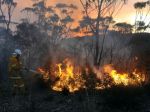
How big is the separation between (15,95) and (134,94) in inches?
225

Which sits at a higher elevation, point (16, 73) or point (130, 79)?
point (16, 73)

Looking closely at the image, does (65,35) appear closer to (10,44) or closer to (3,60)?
(10,44)

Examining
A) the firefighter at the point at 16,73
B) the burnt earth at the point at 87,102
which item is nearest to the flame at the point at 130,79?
the burnt earth at the point at 87,102

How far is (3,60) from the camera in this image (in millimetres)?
26297

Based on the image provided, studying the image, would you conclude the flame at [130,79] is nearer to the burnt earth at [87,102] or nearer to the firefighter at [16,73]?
the burnt earth at [87,102]

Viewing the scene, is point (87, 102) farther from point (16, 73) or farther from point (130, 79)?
point (16, 73)

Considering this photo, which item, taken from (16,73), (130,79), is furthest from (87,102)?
(16,73)

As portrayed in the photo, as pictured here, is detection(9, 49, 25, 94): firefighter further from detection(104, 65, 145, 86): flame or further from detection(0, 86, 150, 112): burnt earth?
detection(104, 65, 145, 86): flame

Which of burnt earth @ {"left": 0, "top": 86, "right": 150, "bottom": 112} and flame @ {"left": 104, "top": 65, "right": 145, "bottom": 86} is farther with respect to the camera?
flame @ {"left": 104, "top": 65, "right": 145, "bottom": 86}

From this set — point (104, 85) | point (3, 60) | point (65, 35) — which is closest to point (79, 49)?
point (65, 35)

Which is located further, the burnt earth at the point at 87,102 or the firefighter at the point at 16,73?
the firefighter at the point at 16,73

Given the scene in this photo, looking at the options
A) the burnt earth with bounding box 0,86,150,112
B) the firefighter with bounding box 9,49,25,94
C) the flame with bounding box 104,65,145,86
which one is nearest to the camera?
the burnt earth with bounding box 0,86,150,112

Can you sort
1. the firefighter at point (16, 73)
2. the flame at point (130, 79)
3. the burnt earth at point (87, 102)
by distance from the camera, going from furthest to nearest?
the firefighter at point (16, 73)
the flame at point (130, 79)
the burnt earth at point (87, 102)

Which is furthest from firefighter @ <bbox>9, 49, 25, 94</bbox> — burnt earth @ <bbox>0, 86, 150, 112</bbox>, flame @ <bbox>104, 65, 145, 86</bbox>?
flame @ <bbox>104, 65, 145, 86</bbox>
